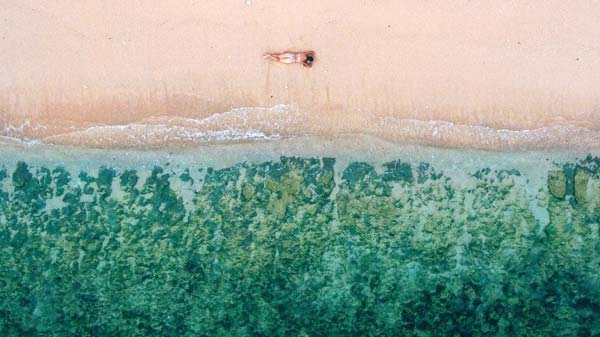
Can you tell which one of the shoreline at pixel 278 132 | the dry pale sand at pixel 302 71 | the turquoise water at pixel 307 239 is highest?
the dry pale sand at pixel 302 71

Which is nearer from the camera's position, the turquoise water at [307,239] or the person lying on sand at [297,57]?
the person lying on sand at [297,57]

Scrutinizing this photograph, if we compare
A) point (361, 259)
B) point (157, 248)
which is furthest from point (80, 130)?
point (361, 259)

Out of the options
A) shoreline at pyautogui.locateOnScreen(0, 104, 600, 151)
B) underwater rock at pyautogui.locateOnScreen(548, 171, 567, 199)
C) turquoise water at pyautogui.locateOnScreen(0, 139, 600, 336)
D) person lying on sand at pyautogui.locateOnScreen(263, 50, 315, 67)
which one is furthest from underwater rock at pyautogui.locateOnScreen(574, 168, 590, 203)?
person lying on sand at pyautogui.locateOnScreen(263, 50, 315, 67)

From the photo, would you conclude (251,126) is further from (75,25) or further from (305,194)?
(75,25)

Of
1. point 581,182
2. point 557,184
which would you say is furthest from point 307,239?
point 581,182

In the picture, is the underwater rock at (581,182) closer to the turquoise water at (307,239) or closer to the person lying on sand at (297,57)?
the turquoise water at (307,239)

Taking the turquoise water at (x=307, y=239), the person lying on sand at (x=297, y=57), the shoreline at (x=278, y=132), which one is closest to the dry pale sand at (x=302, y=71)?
the shoreline at (x=278, y=132)

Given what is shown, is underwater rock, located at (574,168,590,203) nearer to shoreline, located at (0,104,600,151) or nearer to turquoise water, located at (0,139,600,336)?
turquoise water, located at (0,139,600,336)
